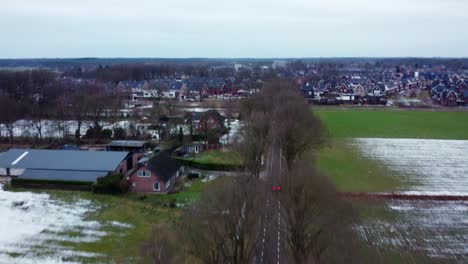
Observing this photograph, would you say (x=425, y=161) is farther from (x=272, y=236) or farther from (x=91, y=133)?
(x=91, y=133)

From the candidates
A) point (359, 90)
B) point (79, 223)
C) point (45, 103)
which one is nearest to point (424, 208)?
point (79, 223)

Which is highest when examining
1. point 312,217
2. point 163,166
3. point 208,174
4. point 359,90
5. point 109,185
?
point 359,90

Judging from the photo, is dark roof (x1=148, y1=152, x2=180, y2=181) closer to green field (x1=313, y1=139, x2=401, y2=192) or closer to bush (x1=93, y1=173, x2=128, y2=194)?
bush (x1=93, y1=173, x2=128, y2=194)

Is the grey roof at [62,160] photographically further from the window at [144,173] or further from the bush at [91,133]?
the bush at [91,133]

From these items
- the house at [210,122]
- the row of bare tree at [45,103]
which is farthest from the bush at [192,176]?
the row of bare tree at [45,103]

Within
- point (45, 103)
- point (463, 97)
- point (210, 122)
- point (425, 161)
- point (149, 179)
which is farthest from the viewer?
point (463, 97)

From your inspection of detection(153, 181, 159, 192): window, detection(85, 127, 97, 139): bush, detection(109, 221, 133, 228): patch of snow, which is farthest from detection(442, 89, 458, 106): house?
detection(109, 221, 133, 228): patch of snow
